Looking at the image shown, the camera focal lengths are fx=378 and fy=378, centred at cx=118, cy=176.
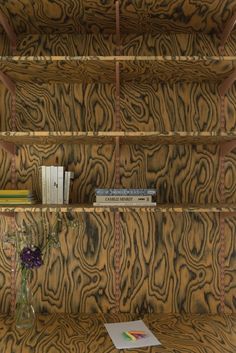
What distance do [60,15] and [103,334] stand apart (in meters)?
1.56

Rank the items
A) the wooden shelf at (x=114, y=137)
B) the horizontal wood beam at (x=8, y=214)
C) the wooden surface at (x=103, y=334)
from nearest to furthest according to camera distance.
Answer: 1. the wooden surface at (x=103, y=334)
2. the wooden shelf at (x=114, y=137)
3. the horizontal wood beam at (x=8, y=214)

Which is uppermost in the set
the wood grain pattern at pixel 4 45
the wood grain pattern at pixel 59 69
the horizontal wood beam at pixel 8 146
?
the wood grain pattern at pixel 4 45

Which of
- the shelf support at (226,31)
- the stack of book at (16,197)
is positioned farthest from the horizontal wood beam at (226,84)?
the stack of book at (16,197)

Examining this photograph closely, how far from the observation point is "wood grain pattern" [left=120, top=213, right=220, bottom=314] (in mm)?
2016

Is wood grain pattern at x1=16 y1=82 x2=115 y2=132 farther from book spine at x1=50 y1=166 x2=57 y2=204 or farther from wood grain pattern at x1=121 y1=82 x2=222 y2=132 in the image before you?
book spine at x1=50 y1=166 x2=57 y2=204

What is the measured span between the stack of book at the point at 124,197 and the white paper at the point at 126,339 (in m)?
0.58

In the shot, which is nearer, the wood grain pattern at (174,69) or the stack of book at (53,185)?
the wood grain pattern at (174,69)

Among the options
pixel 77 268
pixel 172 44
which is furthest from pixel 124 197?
pixel 172 44

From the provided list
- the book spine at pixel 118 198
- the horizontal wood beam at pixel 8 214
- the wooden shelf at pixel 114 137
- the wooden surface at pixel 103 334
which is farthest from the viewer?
the horizontal wood beam at pixel 8 214

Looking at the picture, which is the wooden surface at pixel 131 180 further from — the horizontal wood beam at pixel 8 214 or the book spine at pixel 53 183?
the book spine at pixel 53 183

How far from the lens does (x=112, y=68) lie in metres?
1.83

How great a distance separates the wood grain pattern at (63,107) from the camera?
2061 mm

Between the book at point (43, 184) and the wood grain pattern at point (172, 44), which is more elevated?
the wood grain pattern at point (172, 44)

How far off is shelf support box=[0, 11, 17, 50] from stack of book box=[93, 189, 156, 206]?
0.96m
